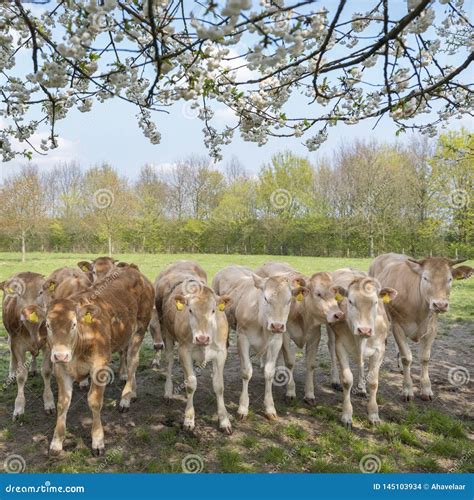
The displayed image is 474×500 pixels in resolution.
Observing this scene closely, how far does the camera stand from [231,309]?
7.09 meters

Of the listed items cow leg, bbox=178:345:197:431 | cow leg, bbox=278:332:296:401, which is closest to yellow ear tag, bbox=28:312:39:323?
cow leg, bbox=178:345:197:431

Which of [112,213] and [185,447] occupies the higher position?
[112,213]

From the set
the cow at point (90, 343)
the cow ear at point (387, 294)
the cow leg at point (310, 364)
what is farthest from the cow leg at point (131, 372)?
the cow ear at point (387, 294)

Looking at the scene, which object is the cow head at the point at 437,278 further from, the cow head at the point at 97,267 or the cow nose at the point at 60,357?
the cow head at the point at 97,267

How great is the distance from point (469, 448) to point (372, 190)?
3203 centimetres

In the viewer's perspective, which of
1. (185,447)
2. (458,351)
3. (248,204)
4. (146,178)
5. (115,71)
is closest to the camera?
(115,71)

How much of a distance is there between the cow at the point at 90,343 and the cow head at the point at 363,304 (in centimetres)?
283

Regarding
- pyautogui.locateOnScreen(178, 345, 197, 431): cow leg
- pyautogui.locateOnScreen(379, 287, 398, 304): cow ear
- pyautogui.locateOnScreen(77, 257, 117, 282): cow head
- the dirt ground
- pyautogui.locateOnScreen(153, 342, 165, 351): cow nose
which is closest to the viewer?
the dirt ground

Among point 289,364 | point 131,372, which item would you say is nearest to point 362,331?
point 289,364

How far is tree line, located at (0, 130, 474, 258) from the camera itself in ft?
105

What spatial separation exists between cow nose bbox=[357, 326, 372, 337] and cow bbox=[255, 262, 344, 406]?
0.36m

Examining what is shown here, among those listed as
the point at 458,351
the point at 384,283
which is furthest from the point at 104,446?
the point at 458,351

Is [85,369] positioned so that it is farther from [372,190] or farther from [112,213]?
[372,190]

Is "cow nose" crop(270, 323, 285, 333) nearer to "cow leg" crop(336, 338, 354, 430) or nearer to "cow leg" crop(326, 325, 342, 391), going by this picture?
"cow leg" crop(336, 338, 354, 430)
